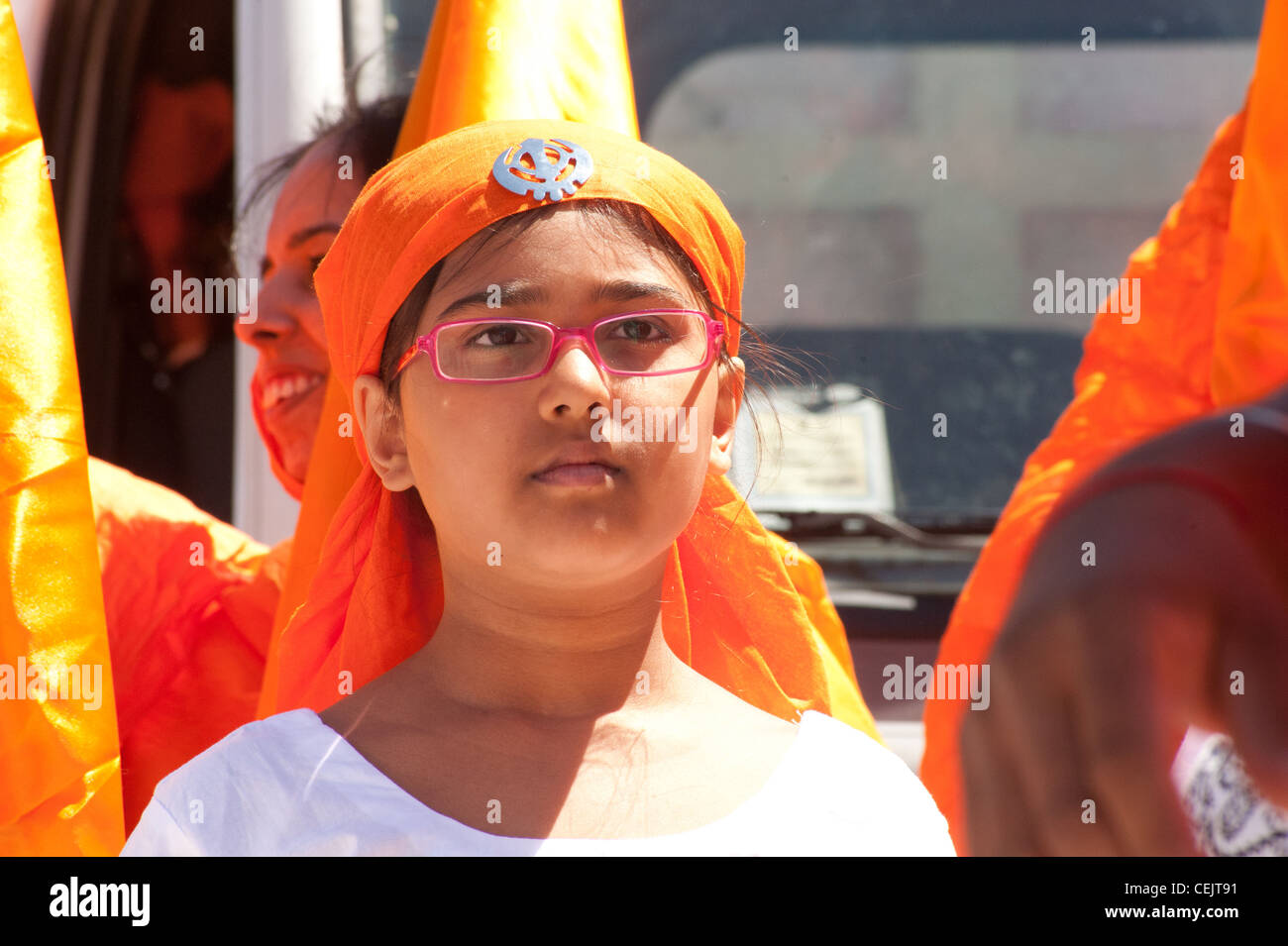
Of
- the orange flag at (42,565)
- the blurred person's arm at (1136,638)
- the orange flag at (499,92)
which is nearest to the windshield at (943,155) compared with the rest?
the orange flag at (499,92)

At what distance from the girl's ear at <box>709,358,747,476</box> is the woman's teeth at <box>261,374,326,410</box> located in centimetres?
70

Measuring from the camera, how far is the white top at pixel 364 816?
3.22ft

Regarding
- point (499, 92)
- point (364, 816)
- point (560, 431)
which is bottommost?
point (364, 816)

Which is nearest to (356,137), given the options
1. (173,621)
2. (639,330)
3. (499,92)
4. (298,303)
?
(298,303)

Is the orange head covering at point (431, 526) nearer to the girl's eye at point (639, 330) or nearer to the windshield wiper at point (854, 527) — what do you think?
the girl's eye at point (639, 330)

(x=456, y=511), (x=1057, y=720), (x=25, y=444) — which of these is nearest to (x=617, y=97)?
(x=456, y=511)

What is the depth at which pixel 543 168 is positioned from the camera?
1.04 meters

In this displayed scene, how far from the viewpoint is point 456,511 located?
1.05 m

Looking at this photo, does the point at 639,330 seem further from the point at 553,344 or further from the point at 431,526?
the point at 431,526

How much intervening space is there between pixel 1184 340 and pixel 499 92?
79 centimetres

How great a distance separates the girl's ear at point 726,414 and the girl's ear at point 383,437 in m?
0.26

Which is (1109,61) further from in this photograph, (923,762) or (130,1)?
(130,1)

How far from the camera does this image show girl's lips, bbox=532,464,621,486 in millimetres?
990

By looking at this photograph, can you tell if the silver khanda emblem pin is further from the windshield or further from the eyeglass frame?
the windshield
